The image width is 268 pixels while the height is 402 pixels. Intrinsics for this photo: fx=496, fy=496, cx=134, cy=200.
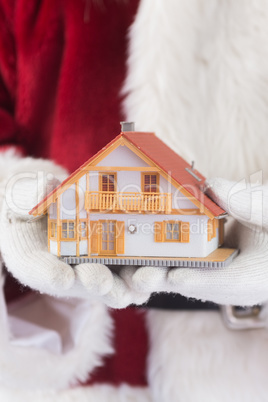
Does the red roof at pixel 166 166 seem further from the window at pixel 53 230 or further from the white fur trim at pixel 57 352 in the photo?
the white fur trim at pixel 57 352

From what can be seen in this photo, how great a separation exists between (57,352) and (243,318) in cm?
27

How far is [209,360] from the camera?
0.72 m

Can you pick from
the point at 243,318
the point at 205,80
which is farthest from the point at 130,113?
the point at 243,318

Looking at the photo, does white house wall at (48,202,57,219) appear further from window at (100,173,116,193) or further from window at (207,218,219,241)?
window at (207,218,219,241)

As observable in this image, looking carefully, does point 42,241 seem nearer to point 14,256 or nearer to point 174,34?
point 14,256

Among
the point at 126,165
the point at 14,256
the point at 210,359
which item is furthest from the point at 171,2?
the point at 210,359

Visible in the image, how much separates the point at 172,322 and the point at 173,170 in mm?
309

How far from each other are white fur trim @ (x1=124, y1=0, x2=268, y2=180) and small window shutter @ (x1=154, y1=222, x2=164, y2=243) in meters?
0.17

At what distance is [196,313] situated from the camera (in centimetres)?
73

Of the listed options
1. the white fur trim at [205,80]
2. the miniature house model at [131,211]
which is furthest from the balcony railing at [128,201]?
the white fur trim at [205,80]

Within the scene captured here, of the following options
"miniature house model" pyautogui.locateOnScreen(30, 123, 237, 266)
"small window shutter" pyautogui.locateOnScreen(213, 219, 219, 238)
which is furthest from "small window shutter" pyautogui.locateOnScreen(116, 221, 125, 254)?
"small window shutter" pyautogui.locateOnScreen(213, 219, 219, 238)

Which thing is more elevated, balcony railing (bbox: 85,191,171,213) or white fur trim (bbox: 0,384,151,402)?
balcony railing (bbox: 85,191,171,213)

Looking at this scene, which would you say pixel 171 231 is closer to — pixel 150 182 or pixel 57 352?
pixel 150 182

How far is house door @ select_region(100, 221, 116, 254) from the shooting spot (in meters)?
0.52
